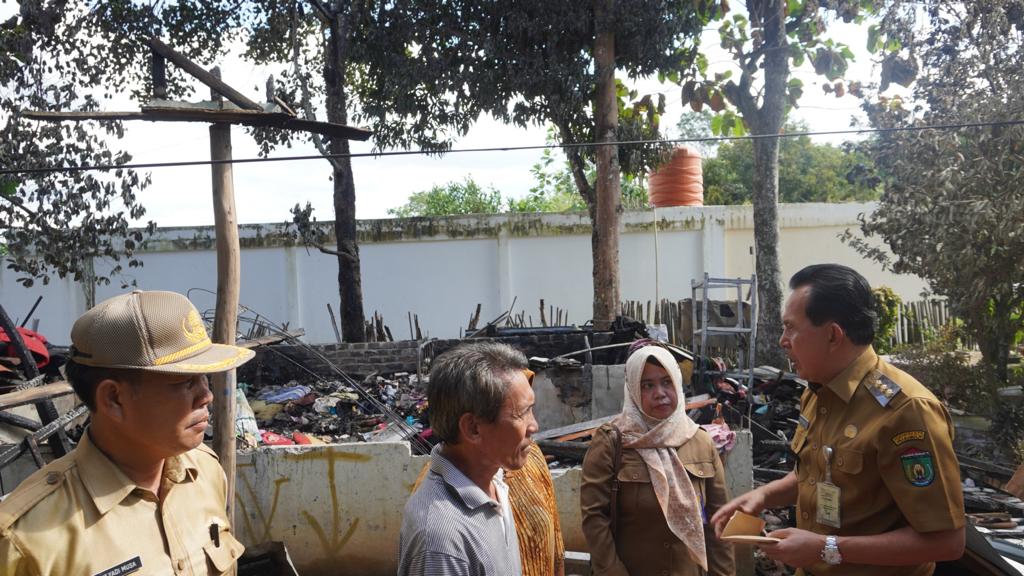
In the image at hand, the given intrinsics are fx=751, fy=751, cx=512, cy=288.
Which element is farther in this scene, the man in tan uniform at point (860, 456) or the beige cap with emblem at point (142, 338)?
the man in tan uniform at point (860, 456)

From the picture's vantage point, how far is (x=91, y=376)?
187cm

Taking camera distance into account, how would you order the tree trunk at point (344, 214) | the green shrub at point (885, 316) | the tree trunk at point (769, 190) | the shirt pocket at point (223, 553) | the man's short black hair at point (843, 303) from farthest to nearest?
the green shrub at point (885, 316)
the tree trunk at point (769, 190)
the tree trunk at point (344, 214)
the man's short black hair at point (843, 303)
the shirt pocket at point (223, 553)

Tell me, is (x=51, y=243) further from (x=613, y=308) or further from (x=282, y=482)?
(x=613, y=308)

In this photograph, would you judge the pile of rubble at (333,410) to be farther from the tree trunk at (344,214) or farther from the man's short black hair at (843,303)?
the man's short black hair at (843,303)

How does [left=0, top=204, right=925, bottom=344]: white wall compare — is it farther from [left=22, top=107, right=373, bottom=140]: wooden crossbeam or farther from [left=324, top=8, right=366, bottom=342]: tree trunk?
[left=22, top=107, right=373, bottom=140]: wooden crossbeam

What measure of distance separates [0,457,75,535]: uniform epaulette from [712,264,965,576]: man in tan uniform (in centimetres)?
197

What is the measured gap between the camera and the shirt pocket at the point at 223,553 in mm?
2000

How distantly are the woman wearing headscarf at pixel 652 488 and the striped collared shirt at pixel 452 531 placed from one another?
1.10 meters

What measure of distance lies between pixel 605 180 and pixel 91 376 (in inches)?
372

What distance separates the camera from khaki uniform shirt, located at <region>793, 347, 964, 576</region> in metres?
2.12

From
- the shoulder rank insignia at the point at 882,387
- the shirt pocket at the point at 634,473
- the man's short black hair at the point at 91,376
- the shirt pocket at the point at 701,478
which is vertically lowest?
the shirt pocket at the point at 701,478

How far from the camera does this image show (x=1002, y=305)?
818 cm

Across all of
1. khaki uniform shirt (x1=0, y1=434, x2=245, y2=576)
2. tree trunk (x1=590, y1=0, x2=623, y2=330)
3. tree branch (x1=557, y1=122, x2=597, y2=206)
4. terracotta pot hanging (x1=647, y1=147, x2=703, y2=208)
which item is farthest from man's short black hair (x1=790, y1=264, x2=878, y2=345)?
terracotta pot hanging (x1=647, y1=147, x2=703, y2=208)

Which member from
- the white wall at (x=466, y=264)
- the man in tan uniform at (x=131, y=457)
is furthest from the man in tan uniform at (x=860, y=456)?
the white wall at (x=466, y=264)
